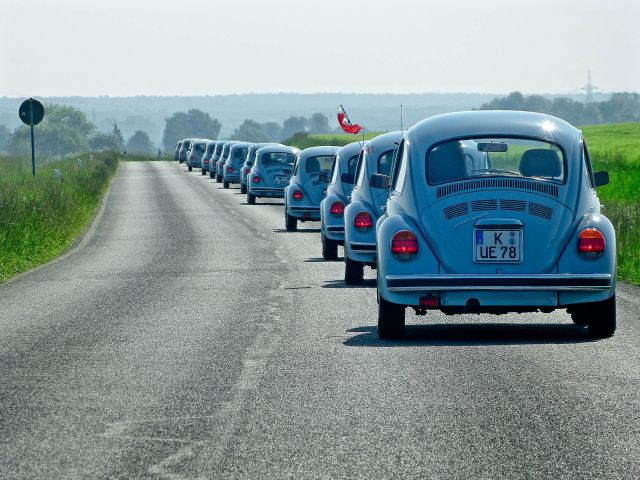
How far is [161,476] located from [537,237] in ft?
17.6

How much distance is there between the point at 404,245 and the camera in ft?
36.4

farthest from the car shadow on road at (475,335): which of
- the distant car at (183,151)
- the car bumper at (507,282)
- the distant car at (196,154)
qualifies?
the distant car at (183,151)

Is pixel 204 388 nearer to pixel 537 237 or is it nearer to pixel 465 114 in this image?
pixel 537 237

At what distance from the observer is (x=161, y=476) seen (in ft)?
20.8

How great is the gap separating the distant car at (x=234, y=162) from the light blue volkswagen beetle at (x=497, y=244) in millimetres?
41612

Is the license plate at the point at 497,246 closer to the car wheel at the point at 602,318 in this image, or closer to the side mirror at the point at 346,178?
the car wheel at the point at 602,318

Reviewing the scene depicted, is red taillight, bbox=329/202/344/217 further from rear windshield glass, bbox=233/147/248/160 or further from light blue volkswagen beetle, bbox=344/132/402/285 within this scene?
rear windshield glass, bbox=233/147/248/160

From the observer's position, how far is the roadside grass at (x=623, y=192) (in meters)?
18.6

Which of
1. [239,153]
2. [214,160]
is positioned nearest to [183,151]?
[214,160]

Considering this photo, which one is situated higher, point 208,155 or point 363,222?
point 363,222

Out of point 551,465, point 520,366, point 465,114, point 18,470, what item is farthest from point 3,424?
point 465,114

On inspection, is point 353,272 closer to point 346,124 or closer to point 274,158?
point 346,124

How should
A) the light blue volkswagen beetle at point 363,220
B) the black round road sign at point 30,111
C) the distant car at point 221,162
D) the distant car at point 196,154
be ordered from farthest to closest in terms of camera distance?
the distant car at point 196,154, the distant car at point 221,162, the black round road sign at point 30,111, the light blue volkswagen beetle at point 363,220

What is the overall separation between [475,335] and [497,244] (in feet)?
3.40
